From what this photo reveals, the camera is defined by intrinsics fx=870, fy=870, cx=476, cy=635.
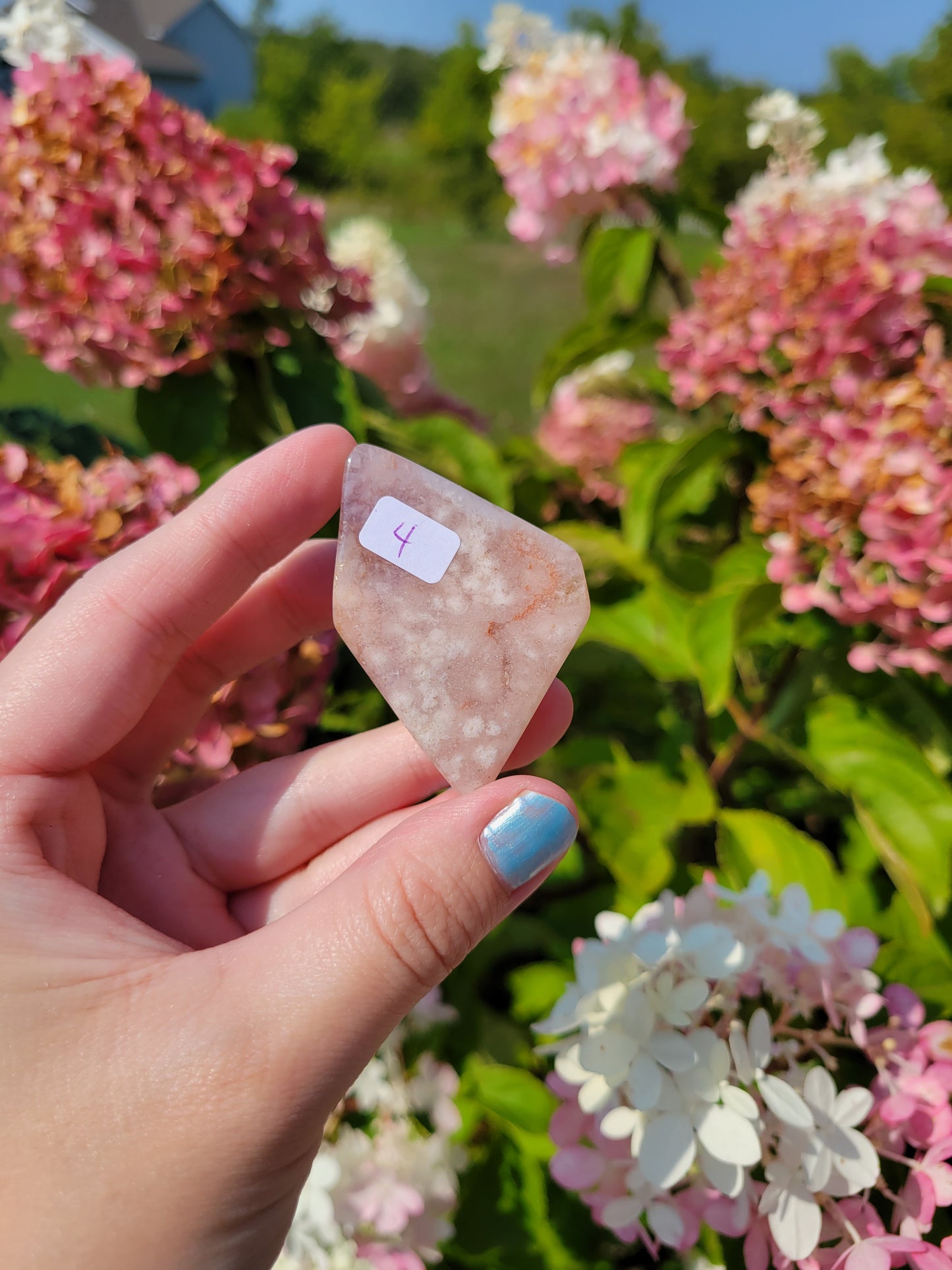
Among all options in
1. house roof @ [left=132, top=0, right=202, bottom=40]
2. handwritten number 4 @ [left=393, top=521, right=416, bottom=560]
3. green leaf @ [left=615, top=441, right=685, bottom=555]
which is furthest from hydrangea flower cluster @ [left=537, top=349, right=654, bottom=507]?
house roof @ [left=132, top=0, right=202, bottom=40]

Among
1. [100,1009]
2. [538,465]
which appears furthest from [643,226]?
[100,1009]

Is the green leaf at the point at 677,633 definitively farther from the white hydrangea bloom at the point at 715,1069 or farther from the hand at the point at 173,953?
the hand at the point at 173,953

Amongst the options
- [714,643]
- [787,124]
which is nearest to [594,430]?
[787,124]

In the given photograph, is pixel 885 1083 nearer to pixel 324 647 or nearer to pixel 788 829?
pixel 788 829

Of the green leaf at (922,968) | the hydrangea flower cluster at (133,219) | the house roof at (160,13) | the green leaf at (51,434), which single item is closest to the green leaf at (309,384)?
the hydrangea flower cluster at (133,219)

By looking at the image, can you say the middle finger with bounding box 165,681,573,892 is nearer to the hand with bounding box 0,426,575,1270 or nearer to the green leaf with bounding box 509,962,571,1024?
the hand with bounding box 0,426,575,1270

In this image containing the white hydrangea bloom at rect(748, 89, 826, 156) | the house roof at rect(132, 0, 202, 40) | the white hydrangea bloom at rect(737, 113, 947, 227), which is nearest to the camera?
the white hydrangea bloom at rect(737, 113, 947, 227)
